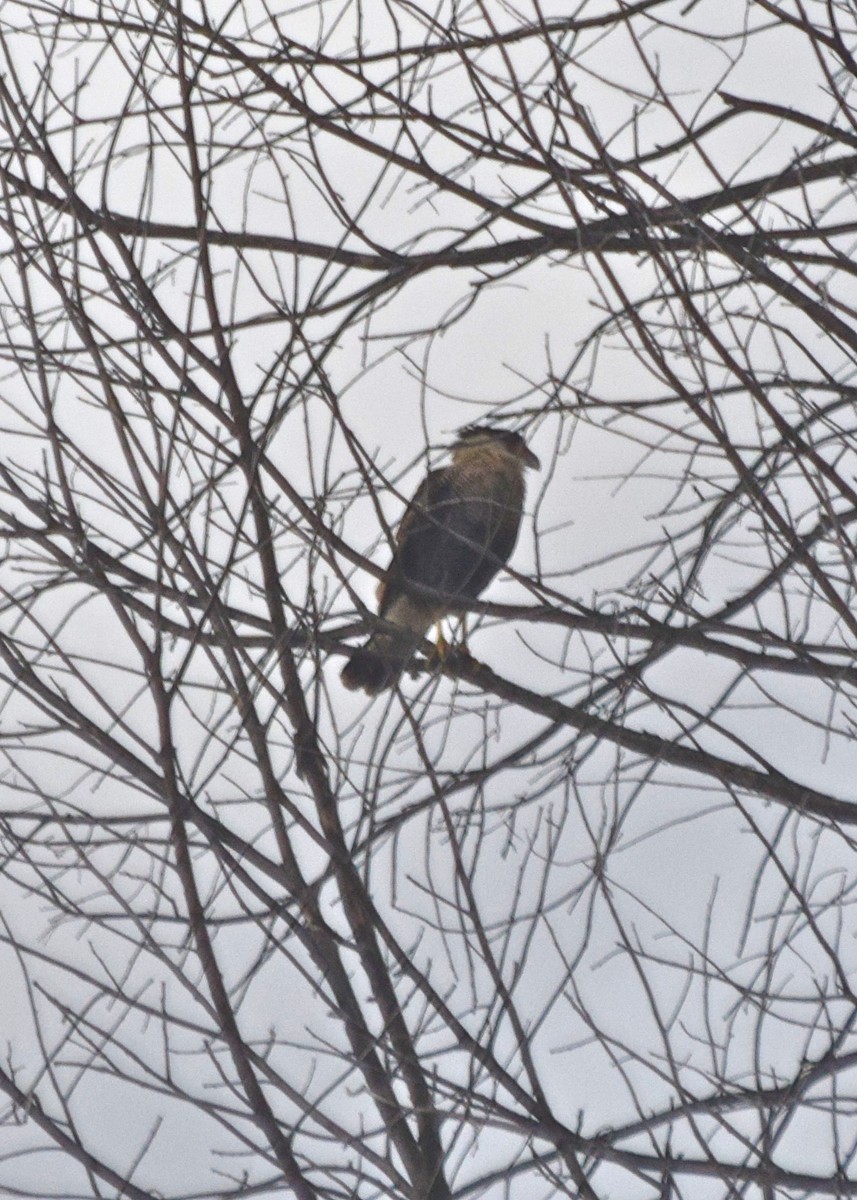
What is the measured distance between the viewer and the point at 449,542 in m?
4.95

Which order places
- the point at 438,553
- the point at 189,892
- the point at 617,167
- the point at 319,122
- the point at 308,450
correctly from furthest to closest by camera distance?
the point at 438,553, the point at 319,122, the point at 617,167, the point at 308,450, the point at 189,892

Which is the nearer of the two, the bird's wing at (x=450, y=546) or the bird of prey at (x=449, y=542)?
the bird of prey at (x=449, y=542)

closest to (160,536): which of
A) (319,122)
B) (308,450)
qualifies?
(308,450)

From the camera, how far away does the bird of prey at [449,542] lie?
11.7 ft

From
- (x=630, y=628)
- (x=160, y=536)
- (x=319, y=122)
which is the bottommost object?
(x=160, y=536)

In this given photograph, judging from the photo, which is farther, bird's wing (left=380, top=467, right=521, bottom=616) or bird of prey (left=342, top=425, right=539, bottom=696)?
bird's wing (left=380, top=467, right=521, bottom=616)

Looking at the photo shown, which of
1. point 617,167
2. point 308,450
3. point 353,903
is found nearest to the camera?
point 353,903

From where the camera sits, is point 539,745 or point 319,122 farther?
point 539,745

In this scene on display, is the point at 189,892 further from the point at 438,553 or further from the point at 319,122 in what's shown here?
the point at 438,553

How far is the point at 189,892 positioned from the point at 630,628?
1197 millimetres

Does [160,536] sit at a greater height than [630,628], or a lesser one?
lesser

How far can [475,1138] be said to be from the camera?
7.15ft

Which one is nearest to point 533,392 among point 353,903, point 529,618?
point 529,618

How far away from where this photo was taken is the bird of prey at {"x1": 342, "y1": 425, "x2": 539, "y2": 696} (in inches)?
140
